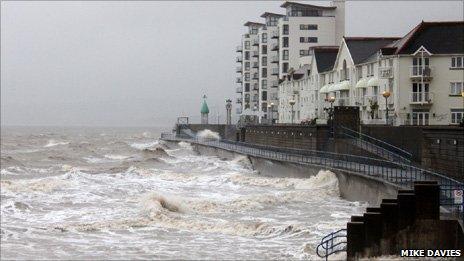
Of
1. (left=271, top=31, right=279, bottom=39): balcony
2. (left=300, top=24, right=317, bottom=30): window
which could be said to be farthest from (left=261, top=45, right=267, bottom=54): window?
(left=300, top=24, right=317, bottom=30): window

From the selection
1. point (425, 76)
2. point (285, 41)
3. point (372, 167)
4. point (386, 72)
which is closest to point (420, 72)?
point (425, 76)

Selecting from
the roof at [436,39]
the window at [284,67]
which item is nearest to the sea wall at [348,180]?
the roof at [436,39]

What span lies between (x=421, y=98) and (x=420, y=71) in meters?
1.92

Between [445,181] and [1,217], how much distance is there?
1720cm

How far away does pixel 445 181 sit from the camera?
24.8m

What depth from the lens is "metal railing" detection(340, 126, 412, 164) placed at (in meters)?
33.6

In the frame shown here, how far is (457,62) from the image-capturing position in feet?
155

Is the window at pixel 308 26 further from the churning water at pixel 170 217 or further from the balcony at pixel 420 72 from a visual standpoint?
the churning water at pixel 170 217

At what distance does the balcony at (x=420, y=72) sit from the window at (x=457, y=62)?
5.29ft

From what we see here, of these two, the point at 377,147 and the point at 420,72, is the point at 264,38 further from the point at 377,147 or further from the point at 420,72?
the point at 377,147

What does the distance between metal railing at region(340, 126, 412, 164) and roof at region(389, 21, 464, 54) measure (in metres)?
9.94

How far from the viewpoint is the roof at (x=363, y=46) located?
58.6 m

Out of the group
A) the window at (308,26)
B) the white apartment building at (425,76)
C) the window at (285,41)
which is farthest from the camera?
the window at (285,41)

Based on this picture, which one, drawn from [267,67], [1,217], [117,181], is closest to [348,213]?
[1,217]
